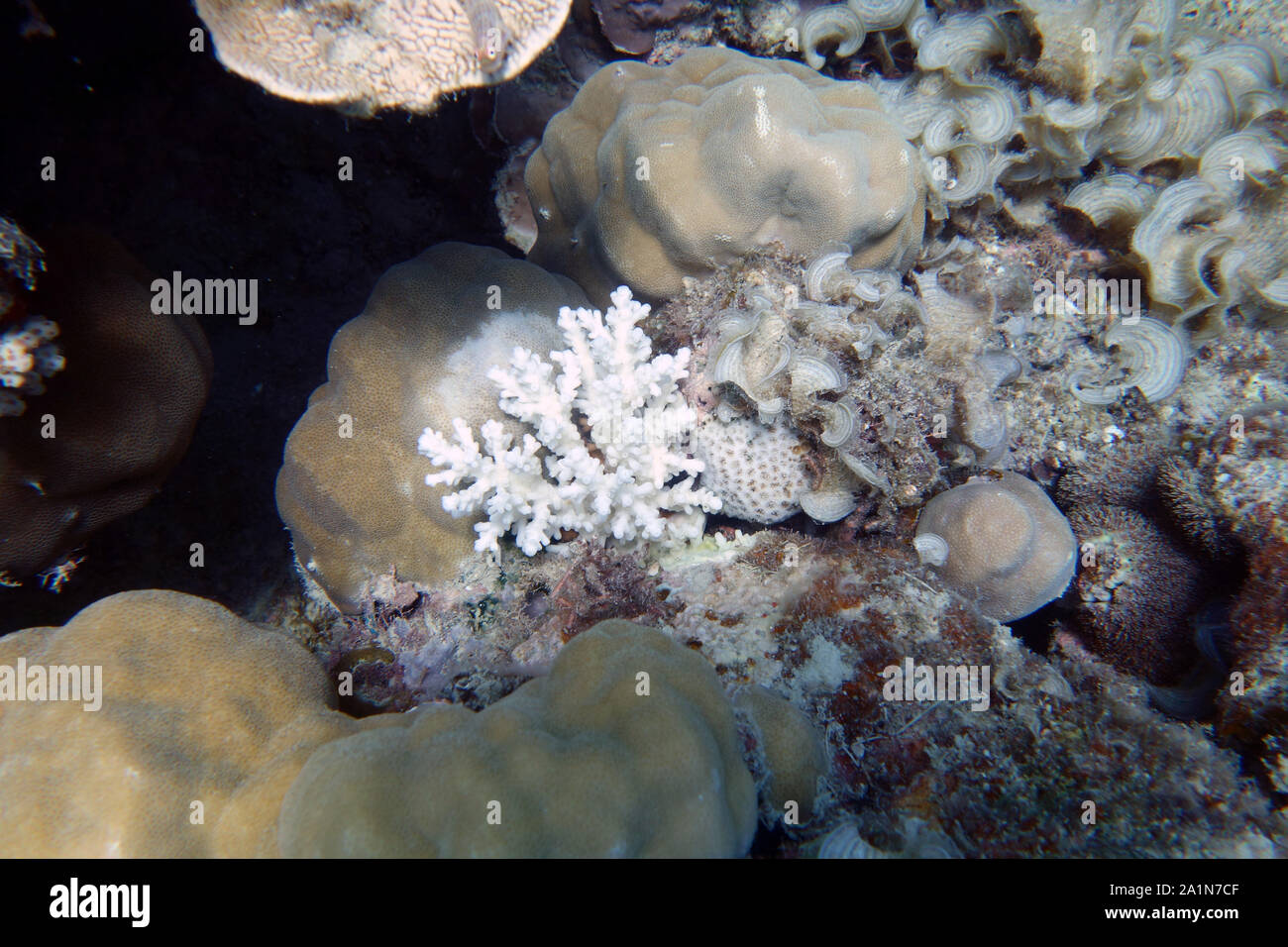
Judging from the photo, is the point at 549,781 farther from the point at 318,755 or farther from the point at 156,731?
the point at 156,731

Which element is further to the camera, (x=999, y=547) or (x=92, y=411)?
(x=999, y=547)

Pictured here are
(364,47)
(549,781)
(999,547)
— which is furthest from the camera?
(999,547)

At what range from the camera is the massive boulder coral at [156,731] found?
1.98m

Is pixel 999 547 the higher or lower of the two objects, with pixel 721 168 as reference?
lower

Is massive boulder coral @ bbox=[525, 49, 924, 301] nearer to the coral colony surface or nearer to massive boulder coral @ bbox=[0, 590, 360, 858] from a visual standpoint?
the coral colony surface

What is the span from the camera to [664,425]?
2.96 m

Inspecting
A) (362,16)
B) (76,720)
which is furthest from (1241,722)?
(76,720)

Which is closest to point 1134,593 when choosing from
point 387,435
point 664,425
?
point 664,425

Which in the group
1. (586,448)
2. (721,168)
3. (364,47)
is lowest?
(586,448)

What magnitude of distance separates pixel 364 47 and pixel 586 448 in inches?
69.8

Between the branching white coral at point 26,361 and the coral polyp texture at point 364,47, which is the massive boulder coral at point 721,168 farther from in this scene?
the branching white coral at point 26,361

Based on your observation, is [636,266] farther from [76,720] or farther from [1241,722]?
[1241,722]

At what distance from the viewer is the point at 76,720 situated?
211 cm

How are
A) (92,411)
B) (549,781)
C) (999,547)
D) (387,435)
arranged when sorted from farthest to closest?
(387,435), (999,547), (92,411), (549,781)
